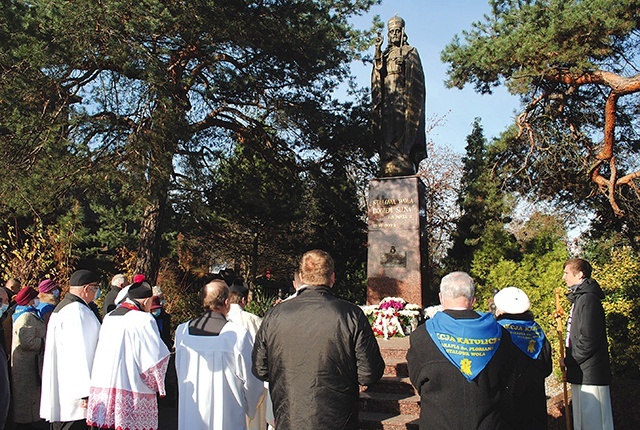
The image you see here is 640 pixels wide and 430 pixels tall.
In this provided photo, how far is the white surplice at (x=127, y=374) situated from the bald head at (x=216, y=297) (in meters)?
0.54

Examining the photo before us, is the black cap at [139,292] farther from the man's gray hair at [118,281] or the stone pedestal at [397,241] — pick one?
the stone pedestal at [397,241]

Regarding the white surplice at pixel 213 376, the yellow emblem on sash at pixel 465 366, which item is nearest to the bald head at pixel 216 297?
the white surplice at pixel 213 376

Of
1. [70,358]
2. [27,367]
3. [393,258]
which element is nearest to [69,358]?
[70,358]

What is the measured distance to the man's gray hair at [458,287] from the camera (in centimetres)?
297

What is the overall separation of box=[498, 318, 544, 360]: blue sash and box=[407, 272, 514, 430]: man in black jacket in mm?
384

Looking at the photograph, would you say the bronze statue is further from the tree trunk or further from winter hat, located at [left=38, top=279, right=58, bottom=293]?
winter hat, located at [left=38, top=279, right=58, bottom=293]

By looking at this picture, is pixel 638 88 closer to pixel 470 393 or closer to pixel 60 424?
pixel 470 393

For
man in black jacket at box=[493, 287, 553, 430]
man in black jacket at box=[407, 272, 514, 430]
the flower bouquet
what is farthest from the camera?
the flower bouquet

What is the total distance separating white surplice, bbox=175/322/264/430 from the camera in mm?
3824

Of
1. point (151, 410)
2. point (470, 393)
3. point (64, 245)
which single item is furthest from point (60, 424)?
point (64, 245)

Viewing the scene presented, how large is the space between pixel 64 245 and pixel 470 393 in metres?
13.1

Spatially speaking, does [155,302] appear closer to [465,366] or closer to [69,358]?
[69,358]

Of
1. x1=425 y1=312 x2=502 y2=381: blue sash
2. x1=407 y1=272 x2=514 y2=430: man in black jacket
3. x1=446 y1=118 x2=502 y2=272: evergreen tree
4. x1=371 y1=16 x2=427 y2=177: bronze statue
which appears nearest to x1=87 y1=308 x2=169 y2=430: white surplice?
x1=407 y1=272 x2=514 y2=430: man in black jacket

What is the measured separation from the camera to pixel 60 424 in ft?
14.0
